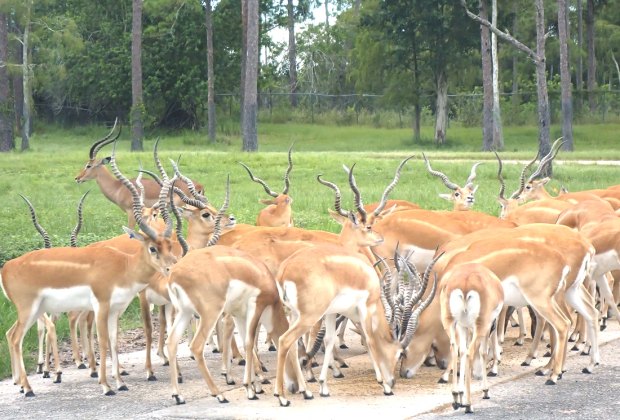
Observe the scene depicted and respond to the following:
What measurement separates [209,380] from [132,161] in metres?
17.5

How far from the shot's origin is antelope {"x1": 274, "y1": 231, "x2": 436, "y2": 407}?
7.54 metres

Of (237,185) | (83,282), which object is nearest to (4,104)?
(237,185)

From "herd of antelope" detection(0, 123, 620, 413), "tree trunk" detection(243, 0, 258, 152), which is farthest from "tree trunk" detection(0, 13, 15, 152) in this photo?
"herd of antelope" detection(0, 123, 620, 413)

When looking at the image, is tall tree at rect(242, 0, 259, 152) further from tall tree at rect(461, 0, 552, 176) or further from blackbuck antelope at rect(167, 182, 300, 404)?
blackbuck antelope at rect(167, 182, 300, 404)

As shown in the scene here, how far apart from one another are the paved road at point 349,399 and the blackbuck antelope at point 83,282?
0.30 meters

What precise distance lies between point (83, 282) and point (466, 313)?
2853 millimetres

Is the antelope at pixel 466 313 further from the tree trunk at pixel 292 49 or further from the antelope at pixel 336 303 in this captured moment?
the tree trunk at pixel 292 49

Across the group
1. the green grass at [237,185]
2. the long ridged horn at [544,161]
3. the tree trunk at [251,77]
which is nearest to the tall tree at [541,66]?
the green grass at [237,185]

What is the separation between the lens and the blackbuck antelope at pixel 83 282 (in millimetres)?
8117

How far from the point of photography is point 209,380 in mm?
7652

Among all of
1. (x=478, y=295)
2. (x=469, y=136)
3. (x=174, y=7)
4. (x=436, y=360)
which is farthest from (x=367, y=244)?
(x=174, y=7)

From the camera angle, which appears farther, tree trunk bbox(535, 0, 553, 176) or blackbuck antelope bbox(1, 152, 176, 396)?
tree trunk bbox(535, 0, 553, 176)

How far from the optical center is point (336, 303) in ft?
25.4

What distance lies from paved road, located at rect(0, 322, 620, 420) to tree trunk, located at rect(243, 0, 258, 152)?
22.1 metres
